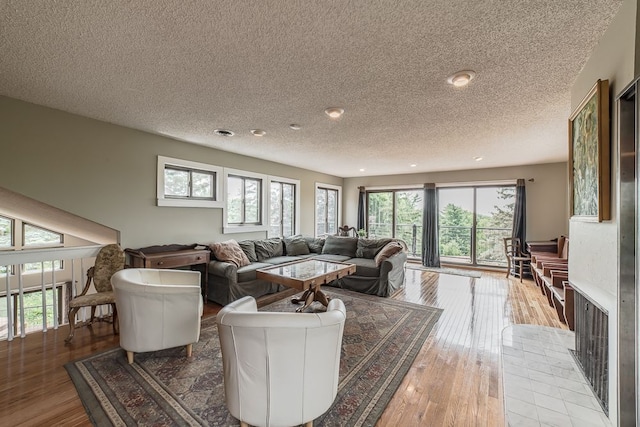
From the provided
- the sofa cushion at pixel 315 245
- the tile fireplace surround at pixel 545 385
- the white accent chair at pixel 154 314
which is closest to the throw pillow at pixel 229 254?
the white accent chair at pixel 154 314

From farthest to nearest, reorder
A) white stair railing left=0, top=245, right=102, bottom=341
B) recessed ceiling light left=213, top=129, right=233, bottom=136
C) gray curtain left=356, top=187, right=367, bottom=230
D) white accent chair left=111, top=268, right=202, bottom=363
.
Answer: gray curtain left=356, top=187, right=367, bottom=230 < recessed ceiling light left=213, top=129, right=233, bottom=136 < white stair railing left=0, top=245, right=102, bottom=341 < white accent chair left=111, top=268, right=202, bottom=363

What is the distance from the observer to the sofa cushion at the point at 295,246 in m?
5.37

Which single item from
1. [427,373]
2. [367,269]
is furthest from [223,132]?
[427,373]

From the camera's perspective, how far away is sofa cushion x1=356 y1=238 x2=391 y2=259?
500cm

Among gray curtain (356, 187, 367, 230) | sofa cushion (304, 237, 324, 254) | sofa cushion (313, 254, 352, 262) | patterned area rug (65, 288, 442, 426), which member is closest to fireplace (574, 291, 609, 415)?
patterned area rug (65, 288, 442, 426)

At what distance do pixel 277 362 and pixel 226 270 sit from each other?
8.22 ft

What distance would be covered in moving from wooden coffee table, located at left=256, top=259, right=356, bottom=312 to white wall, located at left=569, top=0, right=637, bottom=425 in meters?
2.41

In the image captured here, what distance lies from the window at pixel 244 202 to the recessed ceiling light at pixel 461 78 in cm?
380

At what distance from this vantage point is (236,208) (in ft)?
16.6

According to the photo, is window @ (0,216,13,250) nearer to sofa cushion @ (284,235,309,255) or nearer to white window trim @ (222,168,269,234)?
white window trim @ (222,168,269,234)

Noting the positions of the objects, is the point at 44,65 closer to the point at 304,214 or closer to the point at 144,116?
the point at 144,116

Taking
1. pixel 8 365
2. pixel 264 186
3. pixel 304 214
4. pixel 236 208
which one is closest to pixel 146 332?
pixel 8 365

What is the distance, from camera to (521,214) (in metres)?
5.71

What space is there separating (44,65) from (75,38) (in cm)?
61
